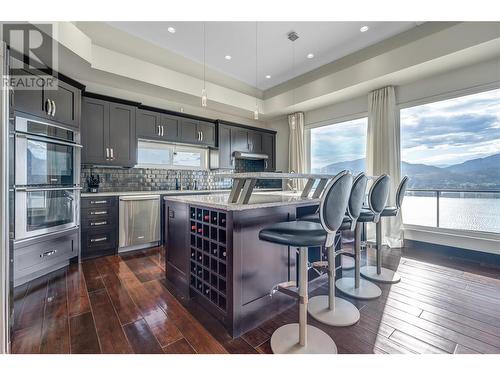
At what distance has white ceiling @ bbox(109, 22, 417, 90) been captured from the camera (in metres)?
3.00

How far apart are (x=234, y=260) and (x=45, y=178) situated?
2559mm

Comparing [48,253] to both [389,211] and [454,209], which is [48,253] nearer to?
[389,211]

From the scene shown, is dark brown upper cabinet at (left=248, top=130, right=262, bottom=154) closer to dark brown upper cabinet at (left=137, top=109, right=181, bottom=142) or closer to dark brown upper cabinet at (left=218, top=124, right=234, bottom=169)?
dark brown upper cabinet at (left=218, top=124, right=234, bottom=169)

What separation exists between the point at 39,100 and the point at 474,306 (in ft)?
15.8

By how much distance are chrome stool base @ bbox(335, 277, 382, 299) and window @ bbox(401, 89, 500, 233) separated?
2.13 metres

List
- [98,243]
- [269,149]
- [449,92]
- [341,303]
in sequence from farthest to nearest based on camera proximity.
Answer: [269,149] → [449,92] → [98,243] → [341,303]

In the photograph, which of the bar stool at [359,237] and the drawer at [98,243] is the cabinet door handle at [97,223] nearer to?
the drawer at [98,243]

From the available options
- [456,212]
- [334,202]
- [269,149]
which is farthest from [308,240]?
[269,149]

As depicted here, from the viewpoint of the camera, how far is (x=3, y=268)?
3.82 feet

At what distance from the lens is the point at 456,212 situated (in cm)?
335

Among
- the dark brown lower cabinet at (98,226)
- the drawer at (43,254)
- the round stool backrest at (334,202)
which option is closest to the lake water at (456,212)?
the round stool backrest at (334,202)

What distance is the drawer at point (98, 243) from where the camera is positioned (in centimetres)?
306

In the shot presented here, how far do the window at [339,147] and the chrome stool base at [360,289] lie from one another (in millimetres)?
2657
